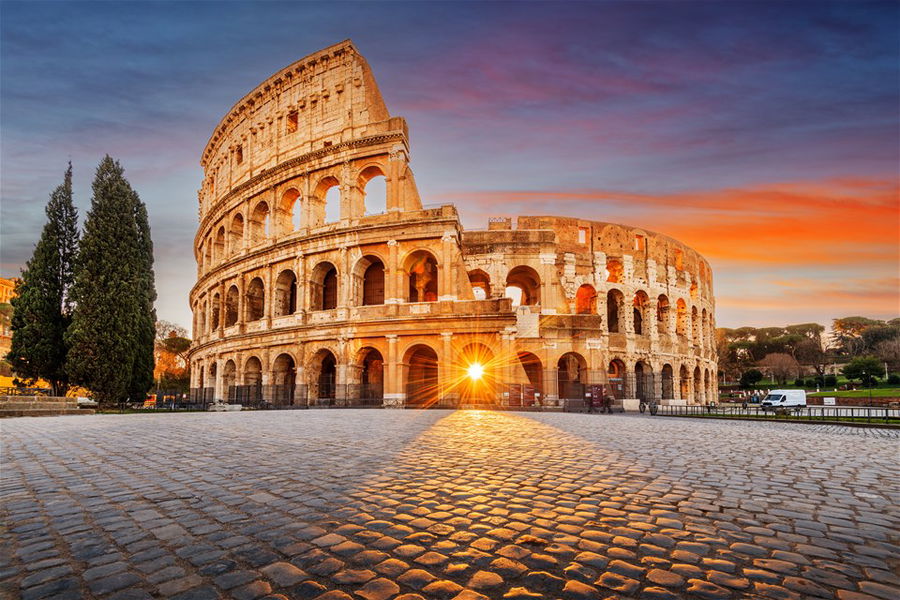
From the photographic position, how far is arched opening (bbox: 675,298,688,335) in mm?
38875

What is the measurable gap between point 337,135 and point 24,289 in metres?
18.7

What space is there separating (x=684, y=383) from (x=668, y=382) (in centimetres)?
335

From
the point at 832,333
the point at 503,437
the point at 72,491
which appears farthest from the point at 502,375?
the point at 832,333

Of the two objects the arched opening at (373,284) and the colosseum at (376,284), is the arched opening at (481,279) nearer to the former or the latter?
the colosseum at (376,284)

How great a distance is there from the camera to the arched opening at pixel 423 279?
27.7 m

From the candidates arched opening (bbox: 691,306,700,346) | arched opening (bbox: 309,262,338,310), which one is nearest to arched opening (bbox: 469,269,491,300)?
Result: arched opening (bbox: 309,262,338,310)

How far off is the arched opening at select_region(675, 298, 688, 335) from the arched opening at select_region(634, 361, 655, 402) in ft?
18.3

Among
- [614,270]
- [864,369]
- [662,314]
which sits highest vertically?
[614,270]

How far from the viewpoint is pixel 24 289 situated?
25828 mm

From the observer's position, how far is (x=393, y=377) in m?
24.4

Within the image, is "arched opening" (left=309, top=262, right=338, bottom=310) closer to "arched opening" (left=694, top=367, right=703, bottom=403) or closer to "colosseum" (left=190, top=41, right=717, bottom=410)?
"colosseum" (left=190, top=41, right=717, bottom=410)

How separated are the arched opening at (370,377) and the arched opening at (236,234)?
1267cm

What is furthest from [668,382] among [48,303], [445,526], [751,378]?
[48,303]

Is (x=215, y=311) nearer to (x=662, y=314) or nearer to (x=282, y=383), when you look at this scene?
(x=282, y=383)
